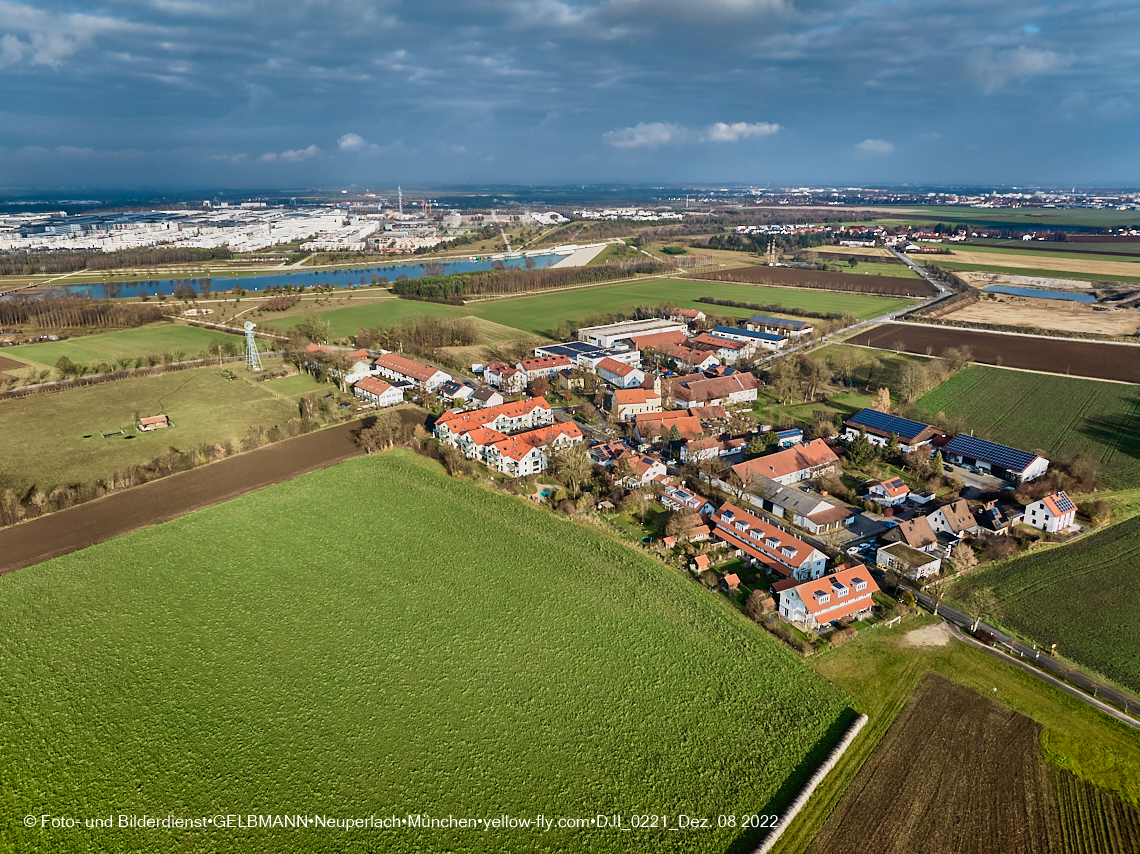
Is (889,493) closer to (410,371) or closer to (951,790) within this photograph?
(951,790)

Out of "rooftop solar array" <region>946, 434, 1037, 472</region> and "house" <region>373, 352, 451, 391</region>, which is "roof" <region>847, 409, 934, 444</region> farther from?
"house" <region>373, 352, 451, 391</region>

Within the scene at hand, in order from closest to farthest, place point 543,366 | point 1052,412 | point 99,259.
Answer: point 1052,412, point 543,366, point 99,259

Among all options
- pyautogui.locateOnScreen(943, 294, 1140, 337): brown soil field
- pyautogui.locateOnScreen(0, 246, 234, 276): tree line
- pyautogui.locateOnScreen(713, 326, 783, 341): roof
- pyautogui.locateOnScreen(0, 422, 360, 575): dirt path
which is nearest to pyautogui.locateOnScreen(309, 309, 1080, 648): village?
pyautogui.locateOnScreen(0, 422, 360, 575): dirt path

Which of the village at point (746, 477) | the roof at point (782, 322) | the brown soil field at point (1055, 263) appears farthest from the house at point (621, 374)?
the brown soil field at point (1055, 263)

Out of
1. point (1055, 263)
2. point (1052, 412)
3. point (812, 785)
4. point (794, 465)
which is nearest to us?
point (812, 785)

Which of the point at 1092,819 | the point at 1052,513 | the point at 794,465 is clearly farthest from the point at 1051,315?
the point at 1092,819

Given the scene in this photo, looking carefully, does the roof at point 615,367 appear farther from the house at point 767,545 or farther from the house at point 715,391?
the house at point 767,545
